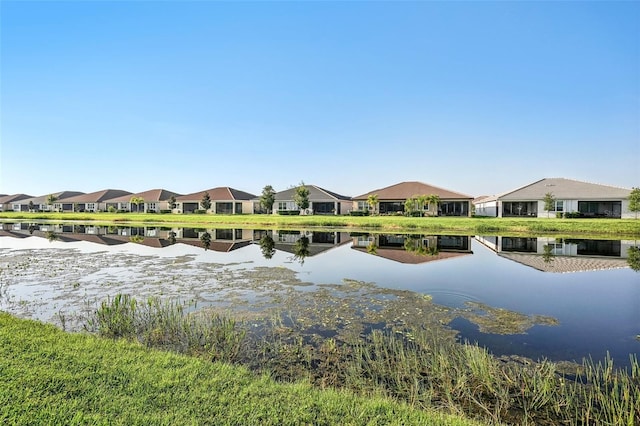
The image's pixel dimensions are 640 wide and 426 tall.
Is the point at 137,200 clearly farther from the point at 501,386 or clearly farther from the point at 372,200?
the point at 501,386

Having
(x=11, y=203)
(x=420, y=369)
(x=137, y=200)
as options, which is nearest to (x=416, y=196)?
(x=420, y=369)

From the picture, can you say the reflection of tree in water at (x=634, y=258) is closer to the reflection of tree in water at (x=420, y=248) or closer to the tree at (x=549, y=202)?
the reflection of tree in water at (x=420, y=248)

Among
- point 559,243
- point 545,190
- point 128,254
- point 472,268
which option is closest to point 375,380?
point 472,268

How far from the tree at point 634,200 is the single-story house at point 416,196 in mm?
14756

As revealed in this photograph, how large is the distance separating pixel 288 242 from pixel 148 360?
1899 centimetres

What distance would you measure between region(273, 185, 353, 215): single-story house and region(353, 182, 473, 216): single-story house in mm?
3390

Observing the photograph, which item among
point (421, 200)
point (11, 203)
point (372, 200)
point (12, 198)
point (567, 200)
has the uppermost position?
point (12, 198)

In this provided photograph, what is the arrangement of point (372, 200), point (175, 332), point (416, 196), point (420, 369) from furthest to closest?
point (372, 200)
point (416, 196)
point (175, 332)
point (420, 369)

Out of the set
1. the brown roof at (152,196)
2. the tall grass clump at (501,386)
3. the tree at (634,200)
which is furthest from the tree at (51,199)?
the tree at (634,200)

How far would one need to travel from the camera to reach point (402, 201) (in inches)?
1811

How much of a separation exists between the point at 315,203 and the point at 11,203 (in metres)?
78.4

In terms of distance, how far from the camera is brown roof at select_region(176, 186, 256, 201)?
5710cm

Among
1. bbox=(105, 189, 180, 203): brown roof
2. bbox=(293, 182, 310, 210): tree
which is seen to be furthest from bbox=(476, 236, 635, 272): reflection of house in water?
bbox=(105, 189, 180, 203): brown roof

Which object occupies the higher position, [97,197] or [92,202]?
[97,197]
